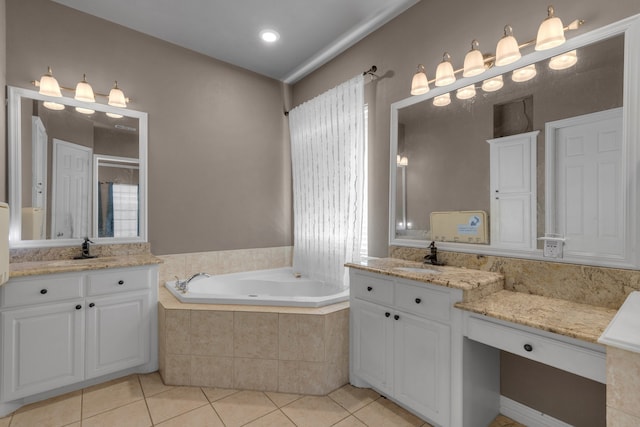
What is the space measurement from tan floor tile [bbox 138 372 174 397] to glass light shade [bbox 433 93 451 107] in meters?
2.73

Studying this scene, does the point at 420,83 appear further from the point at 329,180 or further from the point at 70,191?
the point at 70,191

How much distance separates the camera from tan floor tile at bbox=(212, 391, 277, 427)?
1.83m

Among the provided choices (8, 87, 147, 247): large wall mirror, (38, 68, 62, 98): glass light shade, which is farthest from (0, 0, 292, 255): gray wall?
(38, 68, 62, 98): glass light shade

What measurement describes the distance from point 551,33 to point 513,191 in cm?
81

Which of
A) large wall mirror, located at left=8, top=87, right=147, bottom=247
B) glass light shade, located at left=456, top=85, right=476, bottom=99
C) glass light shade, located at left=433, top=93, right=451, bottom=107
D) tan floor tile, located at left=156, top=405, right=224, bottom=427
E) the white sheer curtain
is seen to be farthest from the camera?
the white sheer curtain

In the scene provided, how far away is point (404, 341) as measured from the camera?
181 centimetres

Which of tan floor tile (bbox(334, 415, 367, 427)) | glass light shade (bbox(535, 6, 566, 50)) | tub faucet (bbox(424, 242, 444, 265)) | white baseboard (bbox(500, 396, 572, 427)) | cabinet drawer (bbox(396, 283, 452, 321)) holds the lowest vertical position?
tan floor tile (bbox(334, 415, 367, 427))

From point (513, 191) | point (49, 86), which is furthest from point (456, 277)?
point (49, 86)

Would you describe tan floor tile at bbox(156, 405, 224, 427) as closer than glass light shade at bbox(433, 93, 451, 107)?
Yes

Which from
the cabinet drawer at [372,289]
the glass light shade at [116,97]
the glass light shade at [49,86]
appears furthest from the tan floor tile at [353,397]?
the glass light shade at [49,86]

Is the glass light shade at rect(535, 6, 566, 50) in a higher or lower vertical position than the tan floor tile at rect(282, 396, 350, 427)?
higher

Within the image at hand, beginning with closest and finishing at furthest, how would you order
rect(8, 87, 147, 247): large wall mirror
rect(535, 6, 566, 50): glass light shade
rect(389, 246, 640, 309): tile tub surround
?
rect(389, 246, 640, 309): tile tub surround < rect(535, 6, 566, 50): glass light shade < rect(8, 87, 147, 247): large wall mirror

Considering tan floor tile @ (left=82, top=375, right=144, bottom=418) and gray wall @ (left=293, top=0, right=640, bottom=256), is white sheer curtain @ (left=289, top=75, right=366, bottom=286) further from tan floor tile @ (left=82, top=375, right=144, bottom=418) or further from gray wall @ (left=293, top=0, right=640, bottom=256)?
tan floor tile @ (left=82, top=375, right=144, bottom=418)

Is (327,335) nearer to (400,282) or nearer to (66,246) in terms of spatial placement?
(400,282)
